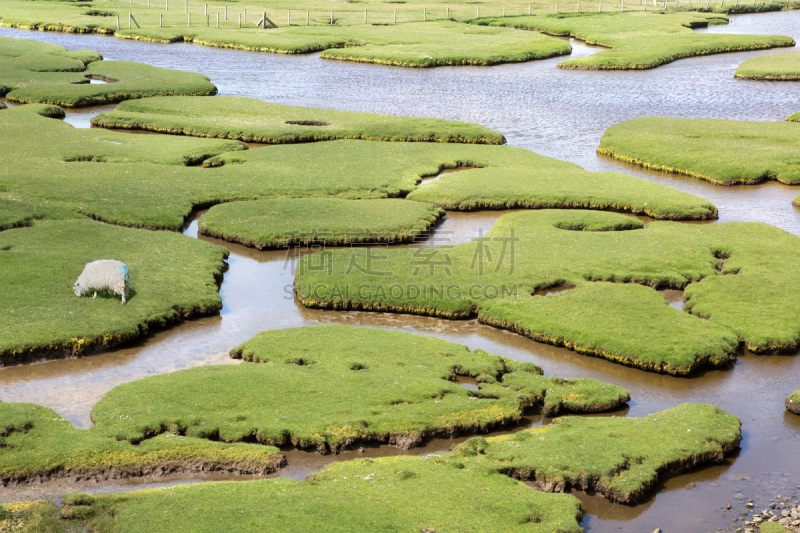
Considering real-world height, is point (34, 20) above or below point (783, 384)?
above

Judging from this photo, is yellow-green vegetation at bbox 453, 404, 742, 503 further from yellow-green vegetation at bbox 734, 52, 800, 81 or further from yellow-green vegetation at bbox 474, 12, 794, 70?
yellow-green vegetation at bbox 474, 12, 794, 70

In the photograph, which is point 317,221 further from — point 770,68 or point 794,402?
point 770,68

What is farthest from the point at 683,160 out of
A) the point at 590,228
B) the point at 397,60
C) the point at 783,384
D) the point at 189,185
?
the point at 397,60

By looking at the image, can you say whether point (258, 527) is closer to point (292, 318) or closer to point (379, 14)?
point (292, 318)

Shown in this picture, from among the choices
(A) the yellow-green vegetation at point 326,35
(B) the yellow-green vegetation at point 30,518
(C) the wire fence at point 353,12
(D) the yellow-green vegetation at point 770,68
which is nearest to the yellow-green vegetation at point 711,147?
(D) the yellow-green vegetation at point 770,68

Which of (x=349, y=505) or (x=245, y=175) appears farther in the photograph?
(x=245, y=175)

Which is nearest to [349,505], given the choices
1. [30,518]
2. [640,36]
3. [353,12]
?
[30,518]

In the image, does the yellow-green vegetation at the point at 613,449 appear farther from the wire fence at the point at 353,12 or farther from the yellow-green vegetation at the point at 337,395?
the wire fence at the point at 353,12

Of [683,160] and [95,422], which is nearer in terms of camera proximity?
[95,422]
